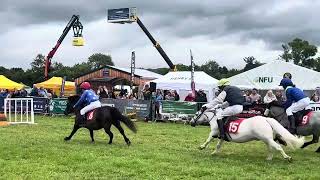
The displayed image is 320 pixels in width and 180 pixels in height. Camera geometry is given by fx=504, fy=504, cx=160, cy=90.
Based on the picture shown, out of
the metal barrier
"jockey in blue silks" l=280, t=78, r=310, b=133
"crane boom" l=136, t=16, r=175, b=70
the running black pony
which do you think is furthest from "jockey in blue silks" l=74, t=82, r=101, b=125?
"crane boom" l=136, t=16, r=175, b=70

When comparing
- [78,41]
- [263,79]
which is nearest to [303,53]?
[78,41]

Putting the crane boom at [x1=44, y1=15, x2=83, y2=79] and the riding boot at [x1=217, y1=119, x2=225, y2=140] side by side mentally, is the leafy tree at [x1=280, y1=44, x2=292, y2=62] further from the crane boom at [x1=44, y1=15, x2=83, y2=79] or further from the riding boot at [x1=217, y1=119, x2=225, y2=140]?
the riding boot at [x1=217, y1=119, x2=225, y2=140]

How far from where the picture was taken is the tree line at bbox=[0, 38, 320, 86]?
84175mm

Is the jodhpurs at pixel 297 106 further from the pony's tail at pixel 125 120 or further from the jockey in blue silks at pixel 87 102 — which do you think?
the jockey in blue silks at pixel 87 102

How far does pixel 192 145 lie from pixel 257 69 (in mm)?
14393

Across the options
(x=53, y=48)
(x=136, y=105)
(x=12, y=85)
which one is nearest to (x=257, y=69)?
(x=136, y=105)

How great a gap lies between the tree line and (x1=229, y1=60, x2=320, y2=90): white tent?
122 feet

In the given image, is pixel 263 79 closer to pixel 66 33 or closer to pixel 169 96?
pixel 169 96

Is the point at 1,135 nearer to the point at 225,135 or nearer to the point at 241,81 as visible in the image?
the point at 225,135

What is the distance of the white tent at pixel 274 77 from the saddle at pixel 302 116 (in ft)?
41.9

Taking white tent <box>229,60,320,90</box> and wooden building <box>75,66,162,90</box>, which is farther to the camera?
wooden building <box>75,66,162,90</box>

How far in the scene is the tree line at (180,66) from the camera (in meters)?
84.2

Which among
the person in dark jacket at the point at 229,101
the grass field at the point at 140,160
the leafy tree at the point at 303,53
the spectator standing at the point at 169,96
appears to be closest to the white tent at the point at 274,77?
the spectator standing at the point at 169,96

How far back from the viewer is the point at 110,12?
5803 cm
